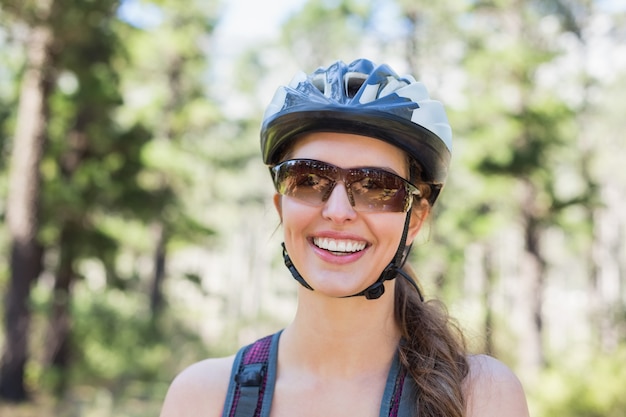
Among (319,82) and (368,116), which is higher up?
(319,82)

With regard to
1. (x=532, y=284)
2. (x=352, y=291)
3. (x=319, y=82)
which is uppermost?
(x=319, y=82)

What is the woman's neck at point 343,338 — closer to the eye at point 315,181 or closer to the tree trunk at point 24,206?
the eye at point 315,181

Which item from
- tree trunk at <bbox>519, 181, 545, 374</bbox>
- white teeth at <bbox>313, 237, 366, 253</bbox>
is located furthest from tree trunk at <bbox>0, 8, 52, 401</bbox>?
white teeth at <bbox>313, 237, 366, 253</bbox>

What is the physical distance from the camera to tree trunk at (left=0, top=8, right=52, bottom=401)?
435 inches

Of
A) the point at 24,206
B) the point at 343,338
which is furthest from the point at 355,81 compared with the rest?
the point at 24,206

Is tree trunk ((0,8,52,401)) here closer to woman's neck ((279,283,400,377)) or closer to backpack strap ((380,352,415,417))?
woman's neck ((279,283,400,377))

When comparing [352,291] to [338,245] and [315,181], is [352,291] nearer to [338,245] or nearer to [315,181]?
[338,245]

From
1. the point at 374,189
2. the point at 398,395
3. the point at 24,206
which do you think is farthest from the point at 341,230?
the point at 24,206

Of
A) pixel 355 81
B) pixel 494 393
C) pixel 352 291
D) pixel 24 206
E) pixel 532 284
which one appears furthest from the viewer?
pixel 532 284

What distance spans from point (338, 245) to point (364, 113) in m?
0.36

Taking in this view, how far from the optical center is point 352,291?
170 centimetres

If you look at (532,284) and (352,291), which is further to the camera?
(532,284)

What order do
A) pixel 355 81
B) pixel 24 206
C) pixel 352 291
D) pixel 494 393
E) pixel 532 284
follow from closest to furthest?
pixel 494 393 < pixel 352 291 < pixel 355 81 < pixel 24 206 < pixel 532 284

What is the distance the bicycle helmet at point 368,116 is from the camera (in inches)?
67.2
